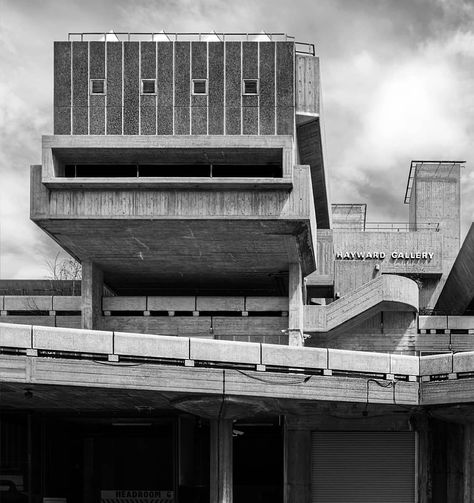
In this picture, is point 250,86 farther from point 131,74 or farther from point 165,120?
point 131,74

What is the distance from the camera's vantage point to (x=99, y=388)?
71.3 feet

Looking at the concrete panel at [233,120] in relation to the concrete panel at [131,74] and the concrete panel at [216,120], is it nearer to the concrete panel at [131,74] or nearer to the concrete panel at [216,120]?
the concrete panel at [216,120]

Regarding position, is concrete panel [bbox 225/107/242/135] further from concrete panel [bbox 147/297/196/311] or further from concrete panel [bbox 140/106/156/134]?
concrete panel [bbox 147/297/196/311]

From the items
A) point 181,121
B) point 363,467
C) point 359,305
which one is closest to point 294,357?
point 363,467

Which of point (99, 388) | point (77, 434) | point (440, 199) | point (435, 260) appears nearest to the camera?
point (99, 388)

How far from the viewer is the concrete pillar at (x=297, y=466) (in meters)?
28.7

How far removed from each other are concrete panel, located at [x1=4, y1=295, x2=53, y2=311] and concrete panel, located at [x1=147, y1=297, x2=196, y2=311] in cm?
565

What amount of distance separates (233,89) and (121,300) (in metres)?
13.4

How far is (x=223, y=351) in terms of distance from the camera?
74.8 ft

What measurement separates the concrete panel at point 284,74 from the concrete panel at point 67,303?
1564 centimetres

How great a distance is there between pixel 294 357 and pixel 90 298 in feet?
58.4

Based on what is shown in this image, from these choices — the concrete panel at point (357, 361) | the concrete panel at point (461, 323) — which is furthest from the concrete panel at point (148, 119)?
the concrete panel at point (461, 323)

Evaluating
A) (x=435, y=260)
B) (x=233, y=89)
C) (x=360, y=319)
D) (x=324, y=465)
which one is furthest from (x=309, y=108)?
(x=435, y=260)

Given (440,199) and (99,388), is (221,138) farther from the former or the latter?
(440,199)
